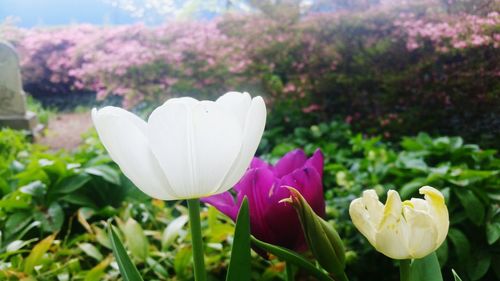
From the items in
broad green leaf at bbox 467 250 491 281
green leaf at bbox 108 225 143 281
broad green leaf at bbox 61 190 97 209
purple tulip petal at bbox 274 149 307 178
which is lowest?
broad green leaf at bbox 467 250 491 281

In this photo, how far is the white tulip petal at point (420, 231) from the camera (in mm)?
321

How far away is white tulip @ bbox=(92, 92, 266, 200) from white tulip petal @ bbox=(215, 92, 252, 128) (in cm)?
2

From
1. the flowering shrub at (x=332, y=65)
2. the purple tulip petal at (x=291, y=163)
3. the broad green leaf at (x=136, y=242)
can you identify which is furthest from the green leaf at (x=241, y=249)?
the flowering shrub at (x=332, y=65)

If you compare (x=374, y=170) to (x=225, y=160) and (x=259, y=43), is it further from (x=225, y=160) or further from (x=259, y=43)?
(x=259, y=43)

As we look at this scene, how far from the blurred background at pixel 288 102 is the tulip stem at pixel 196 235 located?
19.7 inches

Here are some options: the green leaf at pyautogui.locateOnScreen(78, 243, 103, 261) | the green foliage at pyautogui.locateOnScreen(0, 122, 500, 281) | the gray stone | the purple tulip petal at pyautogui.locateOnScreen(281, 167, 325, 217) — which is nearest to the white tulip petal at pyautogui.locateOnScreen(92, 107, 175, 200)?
the purple tulip petal at pyautogui.locateOnScreen(281, 167, 325, 217)

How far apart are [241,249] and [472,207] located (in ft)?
2.72

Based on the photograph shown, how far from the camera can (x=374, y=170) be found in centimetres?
134

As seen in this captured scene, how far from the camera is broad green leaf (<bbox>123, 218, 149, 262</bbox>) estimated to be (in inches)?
35.6

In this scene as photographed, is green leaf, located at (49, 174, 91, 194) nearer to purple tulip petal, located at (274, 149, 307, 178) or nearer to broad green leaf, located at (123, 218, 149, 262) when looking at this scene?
broad green leaf, located at (123, 218, 149, 262)

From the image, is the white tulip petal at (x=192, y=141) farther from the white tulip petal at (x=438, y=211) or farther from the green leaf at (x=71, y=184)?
the green leaf at (x=71, y=184)

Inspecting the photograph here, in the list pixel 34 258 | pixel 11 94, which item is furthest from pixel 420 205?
pixel 11 94

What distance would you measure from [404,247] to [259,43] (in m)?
2.72

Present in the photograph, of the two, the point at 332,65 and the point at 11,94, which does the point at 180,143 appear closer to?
the point at 332,65
